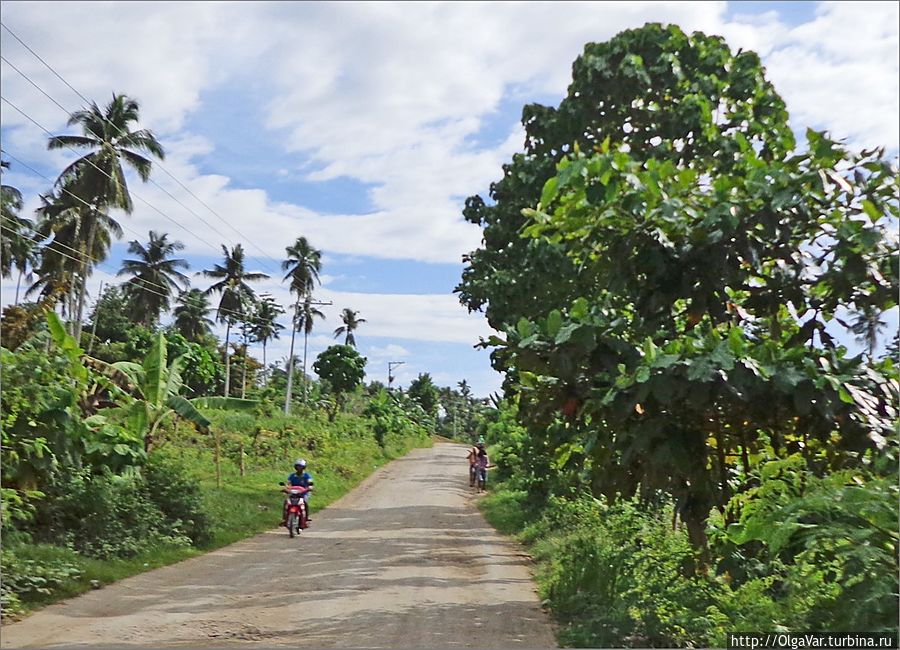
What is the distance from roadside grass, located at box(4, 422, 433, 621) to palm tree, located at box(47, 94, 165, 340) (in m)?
9.08

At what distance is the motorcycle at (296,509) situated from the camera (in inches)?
622

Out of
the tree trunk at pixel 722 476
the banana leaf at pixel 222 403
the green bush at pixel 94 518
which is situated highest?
the banana leaf at pixel 222 403

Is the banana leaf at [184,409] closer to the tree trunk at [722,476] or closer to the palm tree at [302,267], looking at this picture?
the tree trunk at [722,476]

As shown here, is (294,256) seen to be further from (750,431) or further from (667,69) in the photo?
(750,431)

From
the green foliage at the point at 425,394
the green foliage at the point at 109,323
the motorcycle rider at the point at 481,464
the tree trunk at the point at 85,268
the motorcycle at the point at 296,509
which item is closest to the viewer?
the motorcycle at the point at 296,509

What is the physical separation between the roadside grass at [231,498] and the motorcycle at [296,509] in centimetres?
87

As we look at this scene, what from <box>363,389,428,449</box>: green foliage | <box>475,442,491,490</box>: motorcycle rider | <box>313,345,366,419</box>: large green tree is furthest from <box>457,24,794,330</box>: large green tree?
<box>313,345,366,419</box>: large green tree

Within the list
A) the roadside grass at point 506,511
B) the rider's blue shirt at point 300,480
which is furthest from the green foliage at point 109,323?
the rider's blue shirt at point 300,480

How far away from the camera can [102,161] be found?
31.7 meters

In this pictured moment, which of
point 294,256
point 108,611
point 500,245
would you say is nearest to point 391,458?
point 294,256

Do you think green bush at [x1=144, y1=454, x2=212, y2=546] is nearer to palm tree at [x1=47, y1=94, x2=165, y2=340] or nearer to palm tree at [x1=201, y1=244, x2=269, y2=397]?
palm tree at [x1=47, y1=94, x2=165, y2=340]

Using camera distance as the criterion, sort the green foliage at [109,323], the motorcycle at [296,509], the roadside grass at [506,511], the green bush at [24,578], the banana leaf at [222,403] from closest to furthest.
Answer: the green bush at [24,578] → the motorcycle at [296,509] → the roadside grass at [506,511] → the banana leaf at [222,403] → the green foliage at [109,323]

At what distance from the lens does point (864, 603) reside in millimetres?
5285

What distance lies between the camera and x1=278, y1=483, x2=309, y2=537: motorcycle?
15805 mm
